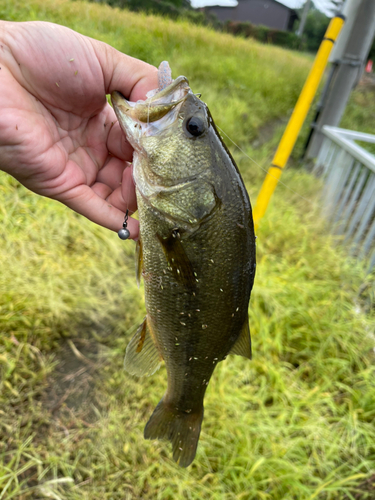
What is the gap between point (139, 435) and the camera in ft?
6.97

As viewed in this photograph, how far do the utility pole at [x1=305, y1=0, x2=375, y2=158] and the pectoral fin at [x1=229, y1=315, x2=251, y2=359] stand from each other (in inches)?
205

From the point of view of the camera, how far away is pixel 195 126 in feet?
3.67

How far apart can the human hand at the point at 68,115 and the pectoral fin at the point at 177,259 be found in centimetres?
30

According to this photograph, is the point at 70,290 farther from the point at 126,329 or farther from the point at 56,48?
the point at 56,48

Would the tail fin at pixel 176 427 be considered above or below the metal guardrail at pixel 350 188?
below

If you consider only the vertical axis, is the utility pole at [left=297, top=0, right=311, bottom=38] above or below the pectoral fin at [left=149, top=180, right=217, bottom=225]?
above

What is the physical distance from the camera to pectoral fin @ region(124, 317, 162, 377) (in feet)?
4.49

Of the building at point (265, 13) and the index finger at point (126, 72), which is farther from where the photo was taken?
the building at point (265, 13)

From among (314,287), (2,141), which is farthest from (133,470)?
(314,287)

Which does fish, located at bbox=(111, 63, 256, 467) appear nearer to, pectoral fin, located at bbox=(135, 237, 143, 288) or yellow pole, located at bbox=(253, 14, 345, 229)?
pectoral fin, located at bbox=(135, 237, 143, 288)

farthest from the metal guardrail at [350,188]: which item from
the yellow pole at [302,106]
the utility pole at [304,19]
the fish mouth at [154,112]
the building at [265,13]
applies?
the building at [265,13]

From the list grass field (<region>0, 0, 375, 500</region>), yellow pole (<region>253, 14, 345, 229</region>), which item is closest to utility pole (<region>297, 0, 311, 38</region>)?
yellow pole (<region>253, 14, 345, 229</region>)

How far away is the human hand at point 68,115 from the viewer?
1.14 meters

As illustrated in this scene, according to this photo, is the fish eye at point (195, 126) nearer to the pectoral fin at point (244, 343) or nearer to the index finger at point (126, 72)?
the index finger at point (126, 72)
